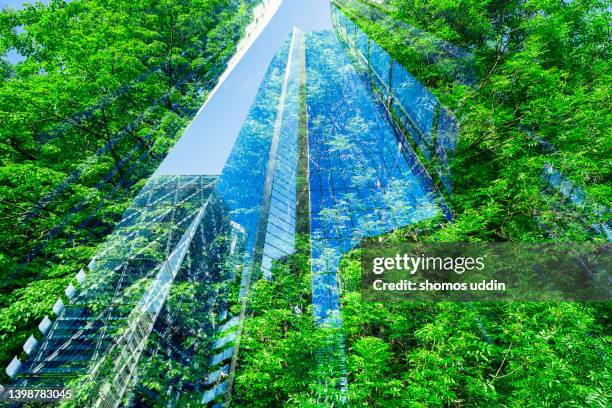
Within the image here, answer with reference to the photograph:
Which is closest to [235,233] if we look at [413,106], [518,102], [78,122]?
[78,122]

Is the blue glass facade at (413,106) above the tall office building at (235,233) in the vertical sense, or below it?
above

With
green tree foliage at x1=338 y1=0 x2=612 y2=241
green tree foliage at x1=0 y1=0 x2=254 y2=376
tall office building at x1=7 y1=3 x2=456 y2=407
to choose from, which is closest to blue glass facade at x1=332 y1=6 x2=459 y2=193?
tall office building at x1=7 y1=3 x2=456 y2=407

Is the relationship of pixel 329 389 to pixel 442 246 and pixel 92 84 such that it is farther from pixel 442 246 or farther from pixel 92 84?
pixel 92 84

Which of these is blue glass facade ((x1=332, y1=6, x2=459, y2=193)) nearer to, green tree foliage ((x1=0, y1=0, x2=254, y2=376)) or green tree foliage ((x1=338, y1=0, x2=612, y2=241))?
green tree foliage ((x1=338, y1=0, x2=612, y2=241))

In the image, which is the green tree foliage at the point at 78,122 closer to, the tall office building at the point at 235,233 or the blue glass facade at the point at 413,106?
the tall office building at the point at 235,233

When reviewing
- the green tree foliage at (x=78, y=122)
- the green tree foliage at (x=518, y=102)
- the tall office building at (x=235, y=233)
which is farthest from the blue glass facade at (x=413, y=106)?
the green tree foliage at (x=78, y=122)
